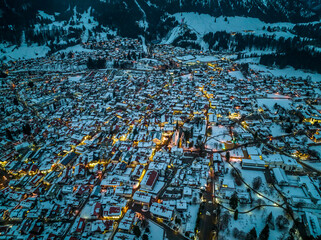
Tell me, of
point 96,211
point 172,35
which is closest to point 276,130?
point 96,211

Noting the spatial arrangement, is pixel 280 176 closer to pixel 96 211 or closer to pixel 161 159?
pixel 161 159

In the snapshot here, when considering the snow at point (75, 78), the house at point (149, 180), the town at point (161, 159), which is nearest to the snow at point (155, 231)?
the town at point (161, 159)

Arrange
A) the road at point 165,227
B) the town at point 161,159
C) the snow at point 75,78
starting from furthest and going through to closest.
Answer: the snow at point 75,78 < the town at point 161,159 < the road at point 165,227

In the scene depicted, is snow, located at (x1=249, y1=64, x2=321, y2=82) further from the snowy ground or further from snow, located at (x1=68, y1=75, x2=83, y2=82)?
snow, located at (x1=68, y1=75, x2=83, y2=82)

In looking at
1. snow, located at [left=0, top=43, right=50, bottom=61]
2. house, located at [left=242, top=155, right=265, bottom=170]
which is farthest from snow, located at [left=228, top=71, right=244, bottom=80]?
snow, located at [left=0, top=43, right=50, bottom=61]

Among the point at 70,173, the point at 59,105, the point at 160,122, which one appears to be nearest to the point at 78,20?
the point at 59,105

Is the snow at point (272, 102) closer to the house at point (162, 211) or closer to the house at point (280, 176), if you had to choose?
the house at point (280, 176)

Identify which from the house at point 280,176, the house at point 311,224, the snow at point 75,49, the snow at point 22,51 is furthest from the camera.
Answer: the snow at point 75,49

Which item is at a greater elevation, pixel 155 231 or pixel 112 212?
pixel 112 212

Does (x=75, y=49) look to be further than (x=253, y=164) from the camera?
Yes
